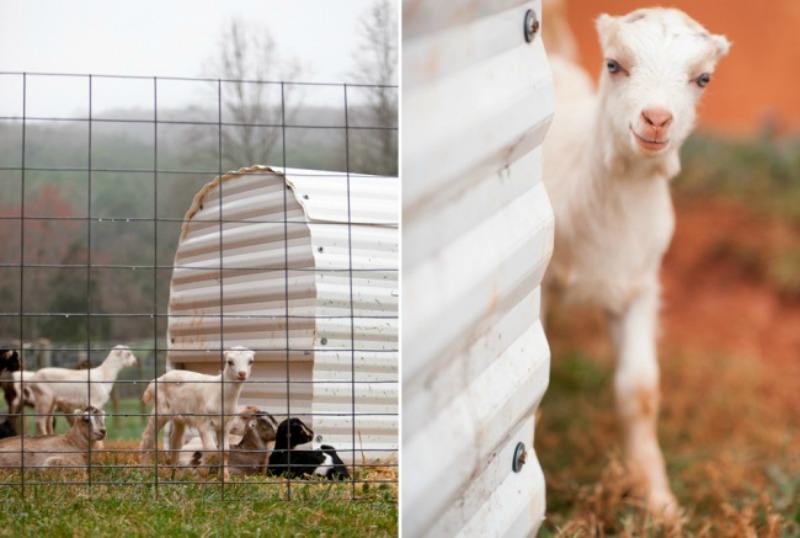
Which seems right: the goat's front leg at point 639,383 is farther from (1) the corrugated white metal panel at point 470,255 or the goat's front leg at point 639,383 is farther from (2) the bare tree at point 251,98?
(2) the bare tree at point 251,98

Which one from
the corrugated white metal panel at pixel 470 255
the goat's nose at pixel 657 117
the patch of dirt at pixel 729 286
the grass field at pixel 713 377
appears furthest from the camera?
the patch of dirt at pixel 729 286

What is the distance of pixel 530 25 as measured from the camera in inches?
67.9

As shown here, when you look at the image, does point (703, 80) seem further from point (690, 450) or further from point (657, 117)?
point (690, 450)

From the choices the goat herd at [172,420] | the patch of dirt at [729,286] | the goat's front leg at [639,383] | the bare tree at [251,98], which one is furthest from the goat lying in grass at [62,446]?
the patch of dirt at [729,286]

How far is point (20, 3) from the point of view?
177cm

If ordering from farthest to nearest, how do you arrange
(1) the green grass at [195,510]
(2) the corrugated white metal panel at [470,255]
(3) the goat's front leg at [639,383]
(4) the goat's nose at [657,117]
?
(3) the goat's front leg at [639,383] < (4) the goat's nose at [657,117] < (1) the green grass at [195,510] < (2) the corrugated white metal panel at [470,255]

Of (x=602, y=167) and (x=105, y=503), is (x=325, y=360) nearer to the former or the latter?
(x=105, y=503)

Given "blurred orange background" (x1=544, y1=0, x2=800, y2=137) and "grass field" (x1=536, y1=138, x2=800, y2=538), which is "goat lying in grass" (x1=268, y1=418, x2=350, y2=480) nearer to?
"grass field" (x1=536, y1=138, x2=800, y2=538)

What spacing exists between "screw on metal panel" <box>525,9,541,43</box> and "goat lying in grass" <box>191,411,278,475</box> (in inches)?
34.2

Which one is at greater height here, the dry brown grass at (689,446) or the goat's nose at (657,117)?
the goat's nose at (657,117)

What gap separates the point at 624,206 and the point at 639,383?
547 mm

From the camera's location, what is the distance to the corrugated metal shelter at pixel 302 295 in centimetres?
181

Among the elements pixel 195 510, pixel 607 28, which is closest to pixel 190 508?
pixel 195 510

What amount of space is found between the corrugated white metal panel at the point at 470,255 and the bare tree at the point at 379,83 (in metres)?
0.26
